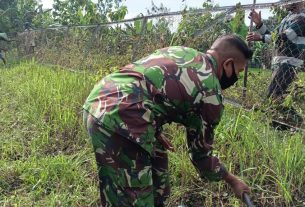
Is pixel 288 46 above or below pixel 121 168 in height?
above

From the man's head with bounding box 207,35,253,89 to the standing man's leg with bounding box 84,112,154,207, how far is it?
0.59m

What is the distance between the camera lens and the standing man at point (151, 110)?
6.25ft

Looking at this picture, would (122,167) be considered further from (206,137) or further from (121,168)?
(206,137)

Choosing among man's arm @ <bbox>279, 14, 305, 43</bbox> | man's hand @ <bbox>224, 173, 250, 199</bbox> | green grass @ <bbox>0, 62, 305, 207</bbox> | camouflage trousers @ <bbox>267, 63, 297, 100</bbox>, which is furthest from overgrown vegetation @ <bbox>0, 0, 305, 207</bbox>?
man's hand @ <bbox>224, 173, 250, 199</bbox>

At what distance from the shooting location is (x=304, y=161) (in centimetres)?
283

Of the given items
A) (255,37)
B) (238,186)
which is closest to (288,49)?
(255,37)

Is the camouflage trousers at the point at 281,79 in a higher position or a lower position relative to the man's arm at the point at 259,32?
lower

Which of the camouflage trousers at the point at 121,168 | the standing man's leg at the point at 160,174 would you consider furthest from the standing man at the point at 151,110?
the standing man's leg at the point at 160,174

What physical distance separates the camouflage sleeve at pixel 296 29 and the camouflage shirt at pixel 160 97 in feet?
7.62

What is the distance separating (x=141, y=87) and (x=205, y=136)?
1.34ft

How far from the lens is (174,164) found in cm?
324

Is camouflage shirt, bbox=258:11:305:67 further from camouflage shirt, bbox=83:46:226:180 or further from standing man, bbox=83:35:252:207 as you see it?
camouflage shirt, bbox=83:46:226:180

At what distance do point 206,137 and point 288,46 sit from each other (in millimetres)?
2423

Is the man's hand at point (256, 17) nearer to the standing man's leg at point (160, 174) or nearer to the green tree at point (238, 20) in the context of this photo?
the green tree at point (238, 20)
